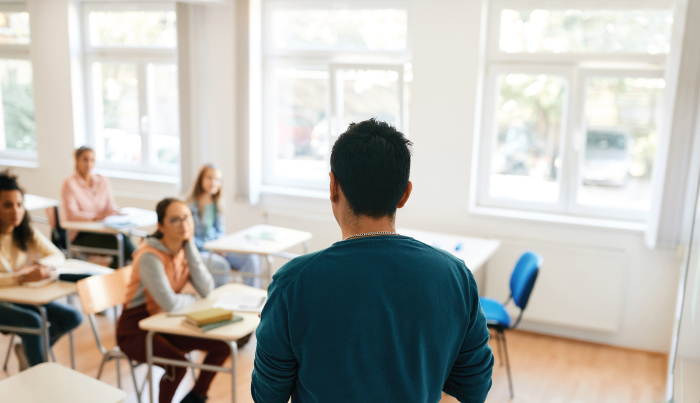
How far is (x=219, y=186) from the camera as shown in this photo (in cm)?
480

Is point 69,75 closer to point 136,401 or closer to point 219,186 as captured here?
point 219,186

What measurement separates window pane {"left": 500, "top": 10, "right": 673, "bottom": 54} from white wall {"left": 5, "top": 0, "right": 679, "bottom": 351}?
0.34m

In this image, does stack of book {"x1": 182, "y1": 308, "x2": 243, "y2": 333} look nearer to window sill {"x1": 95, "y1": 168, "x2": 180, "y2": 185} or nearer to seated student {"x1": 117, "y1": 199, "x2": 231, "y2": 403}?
seated student {"x1": 117, "y1": 199, "x2": 231, "y2": 403}

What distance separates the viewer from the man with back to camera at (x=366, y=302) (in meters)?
1.15

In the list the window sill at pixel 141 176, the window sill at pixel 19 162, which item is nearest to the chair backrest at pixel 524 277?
the window sill at pixel 141 176

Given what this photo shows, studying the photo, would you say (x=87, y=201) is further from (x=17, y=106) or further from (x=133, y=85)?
(x=17, y=106)

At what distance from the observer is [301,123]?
5.72 m

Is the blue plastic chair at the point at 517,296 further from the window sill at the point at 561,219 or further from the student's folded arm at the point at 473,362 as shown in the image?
the student's folded arm at the point at 473,362

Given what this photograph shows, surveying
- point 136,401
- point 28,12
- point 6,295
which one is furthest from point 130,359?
point 28,12

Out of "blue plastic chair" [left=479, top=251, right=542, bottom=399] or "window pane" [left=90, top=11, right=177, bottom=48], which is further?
"window pane" [left=90, top=11, right=177, bottom=48]

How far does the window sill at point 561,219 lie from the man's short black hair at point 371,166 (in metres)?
3.66

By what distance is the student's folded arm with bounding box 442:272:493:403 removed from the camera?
1280mm

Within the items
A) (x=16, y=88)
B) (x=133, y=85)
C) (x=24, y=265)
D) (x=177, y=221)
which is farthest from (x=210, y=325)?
(x=16, y=88)

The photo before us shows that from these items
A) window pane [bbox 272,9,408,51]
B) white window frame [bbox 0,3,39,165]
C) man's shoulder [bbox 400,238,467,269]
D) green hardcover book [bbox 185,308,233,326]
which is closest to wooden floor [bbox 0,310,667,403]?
green hardcover book [bbox 185,308,233,326]
